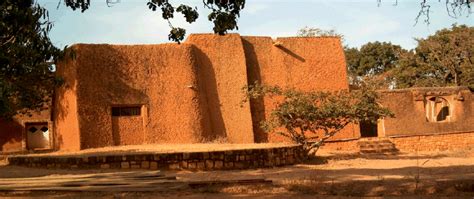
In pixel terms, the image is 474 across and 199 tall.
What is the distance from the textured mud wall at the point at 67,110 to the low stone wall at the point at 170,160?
11.1 ft

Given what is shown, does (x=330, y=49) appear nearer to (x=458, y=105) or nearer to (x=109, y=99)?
(x=458, y=105)

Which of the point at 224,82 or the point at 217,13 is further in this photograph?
the point at 224,82

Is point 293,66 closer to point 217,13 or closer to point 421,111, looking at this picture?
point 421,111

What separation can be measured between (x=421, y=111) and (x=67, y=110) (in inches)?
604

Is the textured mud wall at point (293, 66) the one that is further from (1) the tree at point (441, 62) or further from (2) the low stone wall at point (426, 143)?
(1) the tree at point (441, 62)

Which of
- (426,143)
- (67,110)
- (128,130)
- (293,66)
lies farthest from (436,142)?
(67,110)

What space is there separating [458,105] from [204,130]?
41.7 ft

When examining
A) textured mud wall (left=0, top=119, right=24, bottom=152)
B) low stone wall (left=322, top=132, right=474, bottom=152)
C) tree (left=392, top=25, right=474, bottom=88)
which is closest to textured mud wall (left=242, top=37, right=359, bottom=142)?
low stone wall (left=322, top=132, right=474, bottom=152)

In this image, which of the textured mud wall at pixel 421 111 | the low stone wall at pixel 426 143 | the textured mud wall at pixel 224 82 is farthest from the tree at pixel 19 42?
the textured mud wall at pixel 421 111

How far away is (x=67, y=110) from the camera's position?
17219 mm

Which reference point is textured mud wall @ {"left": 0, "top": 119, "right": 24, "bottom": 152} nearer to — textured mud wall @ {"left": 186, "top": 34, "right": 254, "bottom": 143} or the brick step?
textured mud wall @ {"left": 186, "top": 34, "right": 254, "bottom": 143}

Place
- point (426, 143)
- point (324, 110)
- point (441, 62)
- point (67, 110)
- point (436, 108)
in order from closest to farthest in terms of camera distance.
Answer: point (324, 110) < point (67, 110) < point (426, 143) < point (436, 108) < point (441, 62)

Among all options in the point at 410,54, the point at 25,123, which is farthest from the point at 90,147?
the point at 410,54

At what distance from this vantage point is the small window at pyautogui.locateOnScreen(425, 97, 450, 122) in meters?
24.0
